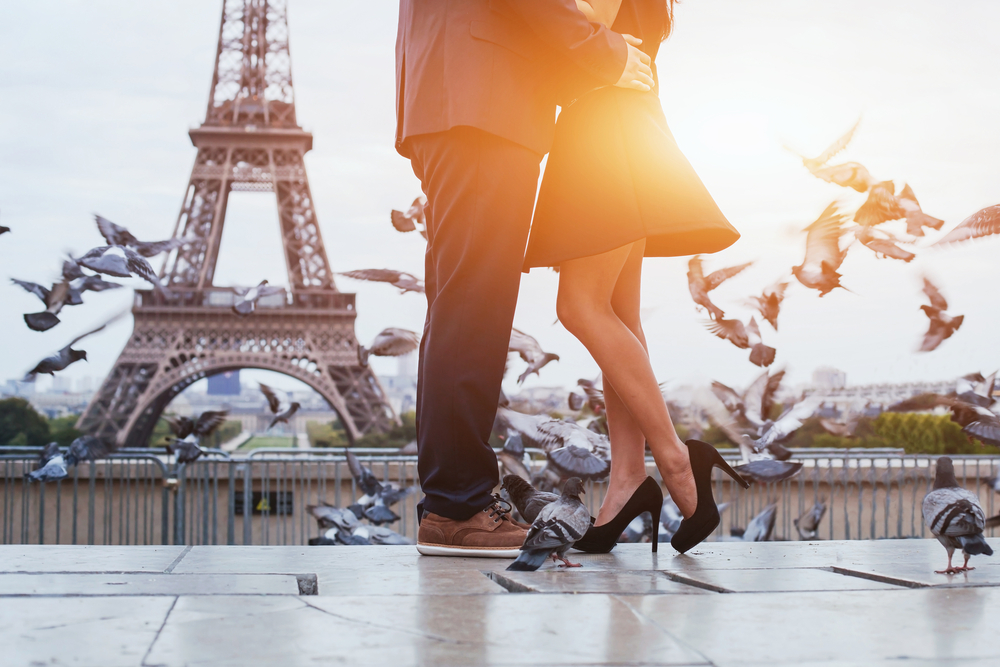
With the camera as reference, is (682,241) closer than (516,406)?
Yes

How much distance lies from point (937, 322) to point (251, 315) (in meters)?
15.3

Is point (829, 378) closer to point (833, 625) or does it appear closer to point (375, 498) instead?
point (375, 498)

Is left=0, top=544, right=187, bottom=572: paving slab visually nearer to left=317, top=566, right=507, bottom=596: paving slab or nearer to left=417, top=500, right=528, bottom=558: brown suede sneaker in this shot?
left=317, top=566, right=507, bottom=596: paving slab

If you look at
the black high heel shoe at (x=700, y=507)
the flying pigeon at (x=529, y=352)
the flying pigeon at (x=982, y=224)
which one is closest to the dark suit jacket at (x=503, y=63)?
the black high heel shoe at (x=700, y=507)

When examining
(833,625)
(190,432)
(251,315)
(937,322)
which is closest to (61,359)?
(190,432)

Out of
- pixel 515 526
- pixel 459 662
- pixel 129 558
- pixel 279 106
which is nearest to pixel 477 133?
pixel 515 526

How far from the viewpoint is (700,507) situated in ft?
6.70

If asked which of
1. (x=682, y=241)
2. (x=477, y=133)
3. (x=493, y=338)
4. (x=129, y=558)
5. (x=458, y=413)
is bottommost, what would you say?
(x=129, y=558)

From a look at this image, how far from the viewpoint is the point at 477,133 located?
78.7 inches

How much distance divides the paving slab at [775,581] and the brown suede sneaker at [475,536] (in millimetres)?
413

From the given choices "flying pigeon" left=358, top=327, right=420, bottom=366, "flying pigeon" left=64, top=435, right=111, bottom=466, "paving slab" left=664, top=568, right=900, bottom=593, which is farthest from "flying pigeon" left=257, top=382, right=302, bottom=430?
"paving slab" left=664, top=568, right=900, bottom=593

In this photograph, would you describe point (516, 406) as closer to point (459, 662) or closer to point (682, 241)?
point (682, 241)

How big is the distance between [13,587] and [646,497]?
1271 mm

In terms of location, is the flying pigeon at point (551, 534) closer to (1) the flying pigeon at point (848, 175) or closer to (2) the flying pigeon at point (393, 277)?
(2) the flying pigeon at point (393, 277)
